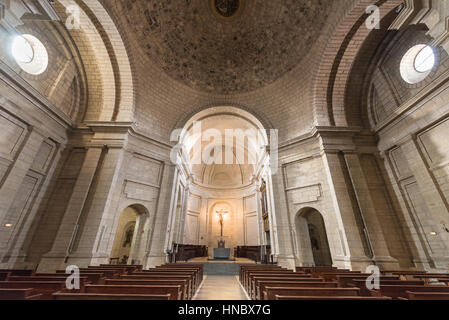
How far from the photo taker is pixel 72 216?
824 cm

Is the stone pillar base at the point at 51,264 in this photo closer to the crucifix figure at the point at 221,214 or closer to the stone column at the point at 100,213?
the stone column at the point at 100,213

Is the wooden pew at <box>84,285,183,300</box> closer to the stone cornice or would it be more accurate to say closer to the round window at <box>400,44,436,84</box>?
the stone cornice

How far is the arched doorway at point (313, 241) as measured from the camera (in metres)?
9.72

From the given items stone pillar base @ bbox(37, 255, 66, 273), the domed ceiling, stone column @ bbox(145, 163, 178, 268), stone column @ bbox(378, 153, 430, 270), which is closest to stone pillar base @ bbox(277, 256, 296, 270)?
stone column @ bbox(378, 153, 430, 270)

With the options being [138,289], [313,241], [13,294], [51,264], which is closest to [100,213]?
[51,264]

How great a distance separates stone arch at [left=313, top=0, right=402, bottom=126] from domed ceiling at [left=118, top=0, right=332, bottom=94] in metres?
1.56

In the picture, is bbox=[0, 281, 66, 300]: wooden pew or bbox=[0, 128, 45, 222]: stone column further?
bbox=[0, 128, 45, 222]: stone column

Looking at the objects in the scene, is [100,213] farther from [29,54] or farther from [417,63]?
[417,63]

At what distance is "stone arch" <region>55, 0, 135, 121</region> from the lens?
29.3 feet

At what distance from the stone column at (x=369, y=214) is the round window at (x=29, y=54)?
14690 millimetres

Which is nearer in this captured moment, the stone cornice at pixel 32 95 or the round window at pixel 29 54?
the stone cornice at pixel 32 95

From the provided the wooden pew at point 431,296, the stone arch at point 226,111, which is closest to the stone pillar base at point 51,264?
the stone arch at point 226,111

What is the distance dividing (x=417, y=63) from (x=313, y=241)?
1030cm
